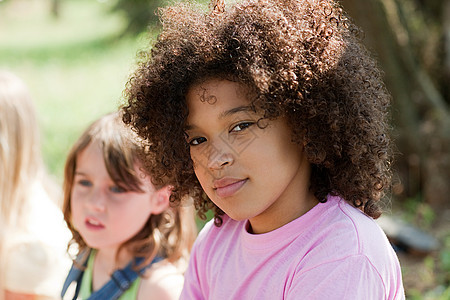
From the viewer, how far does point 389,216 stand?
4.79 metres

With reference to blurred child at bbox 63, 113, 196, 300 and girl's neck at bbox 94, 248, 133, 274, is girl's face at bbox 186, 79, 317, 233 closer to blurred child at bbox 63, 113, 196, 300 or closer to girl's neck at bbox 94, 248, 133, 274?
blurred child at bbox 63, 113, 196, 300

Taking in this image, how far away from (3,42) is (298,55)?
17.8 m

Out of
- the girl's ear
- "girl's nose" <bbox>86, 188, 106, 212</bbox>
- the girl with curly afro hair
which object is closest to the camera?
the girl with curly afro hair

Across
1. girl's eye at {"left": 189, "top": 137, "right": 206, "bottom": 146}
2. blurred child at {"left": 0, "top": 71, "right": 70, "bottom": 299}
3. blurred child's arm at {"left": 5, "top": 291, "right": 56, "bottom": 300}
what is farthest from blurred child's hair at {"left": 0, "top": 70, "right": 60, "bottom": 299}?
girl's eye at {"left": 189, "top": 137, "right": 206, "bottom": 146}

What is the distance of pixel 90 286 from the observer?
8.52ft

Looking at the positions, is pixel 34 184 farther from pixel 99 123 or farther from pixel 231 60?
pixel 231 60

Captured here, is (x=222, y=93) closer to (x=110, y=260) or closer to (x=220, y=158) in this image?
(x=220, y=158)

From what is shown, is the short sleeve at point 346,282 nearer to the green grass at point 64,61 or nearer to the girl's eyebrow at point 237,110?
the girl's eyebrow at point 237,110

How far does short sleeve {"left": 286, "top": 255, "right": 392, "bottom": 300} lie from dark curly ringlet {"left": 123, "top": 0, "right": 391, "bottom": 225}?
0.29 m

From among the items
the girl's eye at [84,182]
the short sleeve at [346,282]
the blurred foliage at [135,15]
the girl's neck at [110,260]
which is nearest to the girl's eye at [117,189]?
the girl's eye at [84,182]

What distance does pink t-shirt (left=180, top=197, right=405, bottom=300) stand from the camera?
1534mm

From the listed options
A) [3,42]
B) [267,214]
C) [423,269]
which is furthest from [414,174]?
[3,42]

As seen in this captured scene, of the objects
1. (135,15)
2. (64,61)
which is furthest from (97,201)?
(64,61)

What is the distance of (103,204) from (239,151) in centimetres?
93
